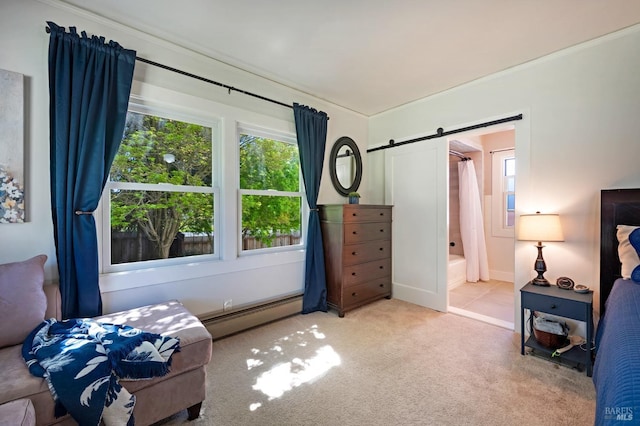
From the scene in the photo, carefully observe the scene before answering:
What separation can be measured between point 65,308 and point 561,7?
3.96 m

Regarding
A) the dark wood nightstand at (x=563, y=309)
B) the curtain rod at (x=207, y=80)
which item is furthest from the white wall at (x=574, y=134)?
the curtain rod at (x=207, y=80)

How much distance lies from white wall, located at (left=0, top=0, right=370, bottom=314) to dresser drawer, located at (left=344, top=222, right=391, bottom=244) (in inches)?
22.2

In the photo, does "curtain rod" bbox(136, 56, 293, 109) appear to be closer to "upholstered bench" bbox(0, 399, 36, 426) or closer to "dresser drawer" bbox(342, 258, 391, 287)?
"dresser drawer" bbox(342, 258, 391, 287)

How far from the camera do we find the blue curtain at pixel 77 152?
1793 millimetres

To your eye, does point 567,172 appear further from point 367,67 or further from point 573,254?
point 367,67

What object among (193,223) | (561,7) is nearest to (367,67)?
(561,7)

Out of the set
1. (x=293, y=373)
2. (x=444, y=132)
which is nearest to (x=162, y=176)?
(x=293, y=373)

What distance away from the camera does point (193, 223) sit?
256 cm

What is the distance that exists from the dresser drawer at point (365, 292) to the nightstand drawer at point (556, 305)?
1.58 meters

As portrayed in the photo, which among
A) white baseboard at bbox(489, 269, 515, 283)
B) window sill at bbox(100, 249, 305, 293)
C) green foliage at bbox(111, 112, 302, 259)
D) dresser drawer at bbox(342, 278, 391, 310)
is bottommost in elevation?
white baseboard at bbox(489, 269, 515, 283)

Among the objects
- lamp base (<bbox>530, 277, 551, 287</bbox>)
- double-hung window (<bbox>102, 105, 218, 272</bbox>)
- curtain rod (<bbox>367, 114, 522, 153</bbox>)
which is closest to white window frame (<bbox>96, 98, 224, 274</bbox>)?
double-hung window (<bbox>102, 105, 218, 272</bbox>)

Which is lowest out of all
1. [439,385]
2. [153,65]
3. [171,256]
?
[439,385]

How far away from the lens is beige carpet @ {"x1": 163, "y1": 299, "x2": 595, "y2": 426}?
1.60 m

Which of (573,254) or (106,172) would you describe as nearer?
(106,172)
